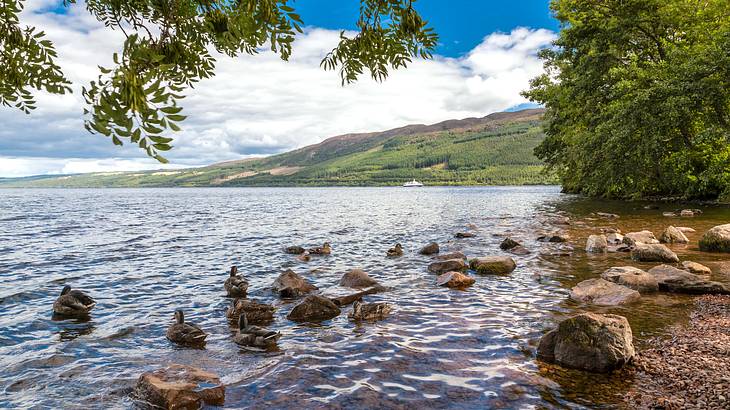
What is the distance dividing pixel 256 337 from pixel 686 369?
821cm

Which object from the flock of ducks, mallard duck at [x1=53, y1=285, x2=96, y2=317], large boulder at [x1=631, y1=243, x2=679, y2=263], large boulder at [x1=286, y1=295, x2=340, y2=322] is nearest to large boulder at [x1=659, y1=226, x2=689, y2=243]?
large boulder at [x1=631, y1=243, x2=679, y2=263]

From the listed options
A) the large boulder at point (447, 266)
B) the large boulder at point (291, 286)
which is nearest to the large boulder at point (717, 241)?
the large boulder at point (447, 266)

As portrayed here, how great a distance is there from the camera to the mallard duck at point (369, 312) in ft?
37.7

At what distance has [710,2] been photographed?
115 feet

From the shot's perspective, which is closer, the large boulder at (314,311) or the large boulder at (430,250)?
the large boulder at (314,311)

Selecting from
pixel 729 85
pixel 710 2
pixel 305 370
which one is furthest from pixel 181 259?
pixel 710 2

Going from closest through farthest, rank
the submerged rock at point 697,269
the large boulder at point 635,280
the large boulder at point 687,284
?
the large boulder at point 687,284, the large boulder at point 635,280, the submerged rock at point 697,269

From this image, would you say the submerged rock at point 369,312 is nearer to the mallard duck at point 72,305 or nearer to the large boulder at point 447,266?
the large boulder at point 447,266

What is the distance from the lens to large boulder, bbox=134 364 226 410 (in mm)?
6977

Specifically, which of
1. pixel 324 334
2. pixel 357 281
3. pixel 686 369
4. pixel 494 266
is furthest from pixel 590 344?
pixel 494 266

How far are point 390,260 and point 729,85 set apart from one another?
28642 mm

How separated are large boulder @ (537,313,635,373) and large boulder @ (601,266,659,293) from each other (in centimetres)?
537

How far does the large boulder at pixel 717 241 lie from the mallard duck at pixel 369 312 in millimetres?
15727

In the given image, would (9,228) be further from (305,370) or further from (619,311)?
(619,311)
